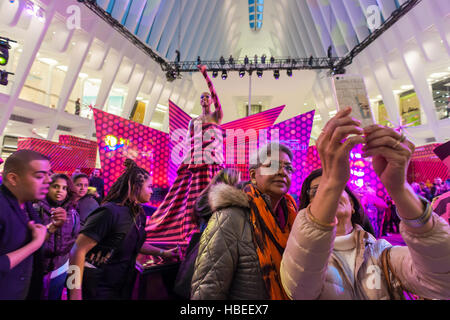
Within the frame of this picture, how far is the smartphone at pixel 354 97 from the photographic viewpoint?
0.80m

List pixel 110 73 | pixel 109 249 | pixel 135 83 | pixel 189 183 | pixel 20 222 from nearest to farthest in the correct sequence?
pixel 20 222 → pixel 109 249 → pixel 189 183 → pixel 110 73 → pixel 135 83

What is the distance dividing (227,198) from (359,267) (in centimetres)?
62

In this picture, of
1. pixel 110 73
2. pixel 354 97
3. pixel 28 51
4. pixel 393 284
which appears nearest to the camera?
pixel 354 97

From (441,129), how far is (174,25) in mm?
14078

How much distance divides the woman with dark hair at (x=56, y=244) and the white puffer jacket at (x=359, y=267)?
1.86 meters

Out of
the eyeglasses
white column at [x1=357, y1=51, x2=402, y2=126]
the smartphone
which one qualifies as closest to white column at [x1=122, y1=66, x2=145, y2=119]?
white column at [x1=357, y1=51, x2=402, y2=126]

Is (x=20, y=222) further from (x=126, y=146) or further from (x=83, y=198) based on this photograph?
(x=126, y=146)

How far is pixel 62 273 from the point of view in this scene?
228 centimetres

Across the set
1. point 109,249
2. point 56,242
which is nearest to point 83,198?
point 56,242

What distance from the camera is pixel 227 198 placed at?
4.33 feet

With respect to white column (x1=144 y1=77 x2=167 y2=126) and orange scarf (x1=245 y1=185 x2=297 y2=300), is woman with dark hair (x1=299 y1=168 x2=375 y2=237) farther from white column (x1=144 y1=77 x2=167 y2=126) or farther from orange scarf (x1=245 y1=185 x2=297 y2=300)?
white column (x1=144 y1=77 x2=167 y2=126)
